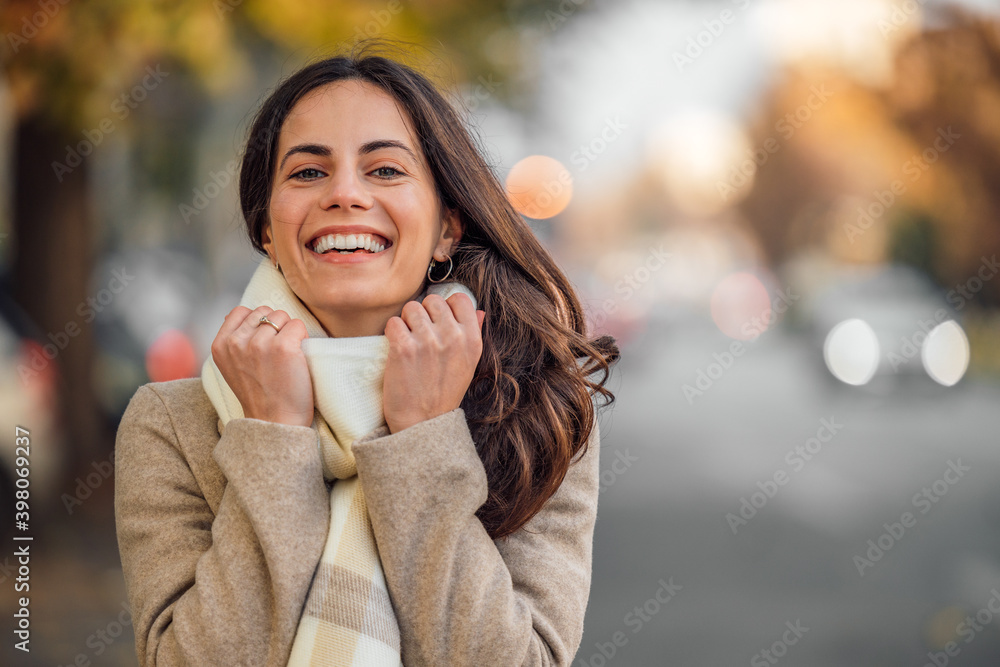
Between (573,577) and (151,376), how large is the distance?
24.8 ft

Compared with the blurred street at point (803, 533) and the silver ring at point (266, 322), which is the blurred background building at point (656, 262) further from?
the silver ring at point (266, 322)

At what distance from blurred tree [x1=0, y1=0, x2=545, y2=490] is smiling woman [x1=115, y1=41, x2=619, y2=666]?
4.19 meters

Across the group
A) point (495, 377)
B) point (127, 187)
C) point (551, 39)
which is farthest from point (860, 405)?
point (495, 377)

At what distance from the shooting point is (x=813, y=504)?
805 cm

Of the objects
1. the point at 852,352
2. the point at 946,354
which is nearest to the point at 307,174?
the point at 852,352

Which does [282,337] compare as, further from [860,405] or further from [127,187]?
[860,405]

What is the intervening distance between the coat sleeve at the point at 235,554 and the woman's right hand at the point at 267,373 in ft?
0.17

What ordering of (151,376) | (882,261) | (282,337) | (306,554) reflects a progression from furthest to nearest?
(882,261) < (151,376) < (282,337) < (306,554)

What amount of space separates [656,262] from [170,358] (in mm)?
7954

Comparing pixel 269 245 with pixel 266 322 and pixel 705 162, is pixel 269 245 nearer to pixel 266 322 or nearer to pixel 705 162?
pixel 266 322

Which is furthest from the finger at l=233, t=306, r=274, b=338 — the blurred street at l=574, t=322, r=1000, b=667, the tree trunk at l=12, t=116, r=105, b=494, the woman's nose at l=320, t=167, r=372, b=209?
the tree trunk at l=12, t=116, r=105, b=494

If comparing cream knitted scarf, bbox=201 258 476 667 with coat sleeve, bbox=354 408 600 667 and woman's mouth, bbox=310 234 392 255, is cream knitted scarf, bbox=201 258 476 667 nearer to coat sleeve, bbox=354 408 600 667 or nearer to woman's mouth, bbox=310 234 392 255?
coat sleeve, bbox=354 408 600 667

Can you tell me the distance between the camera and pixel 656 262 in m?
14.1

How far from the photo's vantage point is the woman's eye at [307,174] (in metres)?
2.02
